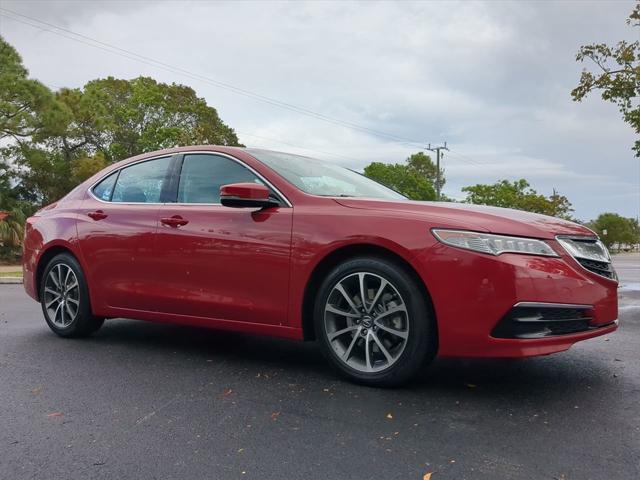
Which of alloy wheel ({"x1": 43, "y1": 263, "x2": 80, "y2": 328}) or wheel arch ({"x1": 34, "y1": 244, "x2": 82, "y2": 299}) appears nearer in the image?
alloy wheel ({"x1": 43, "y1": 263, "x2": 80, "y2": 328})

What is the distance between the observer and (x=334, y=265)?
3.82 meters

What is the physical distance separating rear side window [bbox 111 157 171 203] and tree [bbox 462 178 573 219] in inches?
2383

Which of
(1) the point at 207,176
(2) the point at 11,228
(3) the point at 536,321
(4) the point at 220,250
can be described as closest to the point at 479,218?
(3) the point at 536,321

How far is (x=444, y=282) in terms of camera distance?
10.9 ft

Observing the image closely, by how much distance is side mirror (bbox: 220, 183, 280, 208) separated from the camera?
12.9 feet

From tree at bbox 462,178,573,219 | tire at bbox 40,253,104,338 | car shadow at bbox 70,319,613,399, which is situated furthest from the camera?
tree at bbox 462,178,573,219

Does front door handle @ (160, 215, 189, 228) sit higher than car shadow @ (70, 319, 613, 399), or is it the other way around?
front door handle @ (160, 215, 189, 228)

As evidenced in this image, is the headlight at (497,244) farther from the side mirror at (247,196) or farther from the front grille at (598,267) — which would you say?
the side mirror at (247,196)

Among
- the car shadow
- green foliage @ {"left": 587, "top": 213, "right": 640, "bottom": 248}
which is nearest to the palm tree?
the car shadow

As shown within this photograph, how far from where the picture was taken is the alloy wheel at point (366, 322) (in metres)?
3.54

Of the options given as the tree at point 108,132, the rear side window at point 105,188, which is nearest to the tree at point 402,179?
the tree at point 108,132

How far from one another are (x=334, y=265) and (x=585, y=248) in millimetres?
1539

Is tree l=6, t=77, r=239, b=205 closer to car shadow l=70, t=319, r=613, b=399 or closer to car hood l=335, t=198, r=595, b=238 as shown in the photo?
car shadow l=70, t=319, r=613, b=399

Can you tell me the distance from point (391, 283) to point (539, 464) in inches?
51.9
